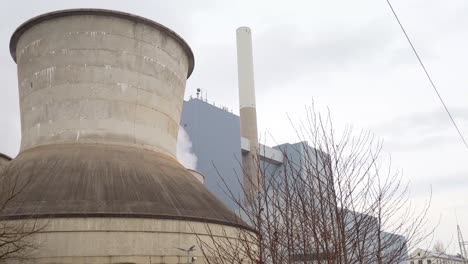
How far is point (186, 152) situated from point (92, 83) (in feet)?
59.4

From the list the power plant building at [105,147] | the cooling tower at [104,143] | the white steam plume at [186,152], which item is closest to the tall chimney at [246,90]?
the white steam plume at [186,152]

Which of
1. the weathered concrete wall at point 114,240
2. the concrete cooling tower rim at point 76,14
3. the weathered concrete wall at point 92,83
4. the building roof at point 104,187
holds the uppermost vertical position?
the concrete cooling tower rim at point 76,14

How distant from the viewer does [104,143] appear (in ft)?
76.0

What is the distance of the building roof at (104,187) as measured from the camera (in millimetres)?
17781

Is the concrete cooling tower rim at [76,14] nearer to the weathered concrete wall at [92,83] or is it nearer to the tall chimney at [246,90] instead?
the weathered concrete wall at [92,83]

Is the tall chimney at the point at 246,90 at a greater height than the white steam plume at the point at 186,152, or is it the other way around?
the tall chimney at the point at 246,90

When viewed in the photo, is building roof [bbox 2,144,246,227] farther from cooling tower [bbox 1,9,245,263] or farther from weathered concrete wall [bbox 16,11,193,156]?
weathered concrete wall [bbox 16,11,193,156]

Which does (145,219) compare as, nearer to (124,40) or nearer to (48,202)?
(48,202)

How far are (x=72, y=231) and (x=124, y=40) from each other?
1201 centimetres

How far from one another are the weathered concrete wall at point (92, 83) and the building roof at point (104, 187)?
1.23m

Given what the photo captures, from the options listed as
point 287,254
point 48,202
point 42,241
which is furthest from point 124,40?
point 287,254

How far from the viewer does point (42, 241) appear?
1683cm

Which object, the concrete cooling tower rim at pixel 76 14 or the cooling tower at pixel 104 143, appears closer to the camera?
the cooling tower at pixel 104 143

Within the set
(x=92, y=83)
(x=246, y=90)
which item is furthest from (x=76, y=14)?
(x=246, y=90)
